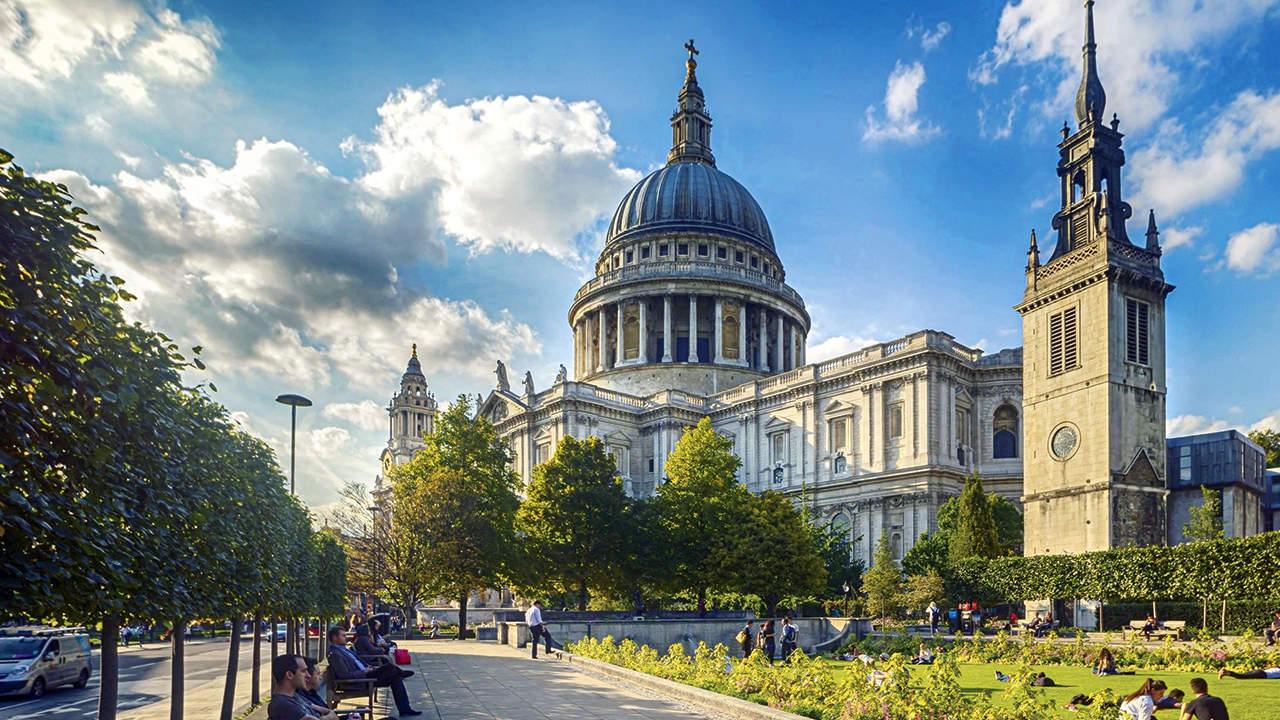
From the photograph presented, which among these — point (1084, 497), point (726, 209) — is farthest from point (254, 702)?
point (726, 209)

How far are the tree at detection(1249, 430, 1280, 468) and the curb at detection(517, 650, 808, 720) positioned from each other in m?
72.4

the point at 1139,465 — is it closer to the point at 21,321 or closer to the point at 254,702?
the point at 254,702

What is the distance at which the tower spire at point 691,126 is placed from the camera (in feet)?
332

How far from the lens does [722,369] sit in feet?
276

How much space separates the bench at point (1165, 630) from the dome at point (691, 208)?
61.7 metres

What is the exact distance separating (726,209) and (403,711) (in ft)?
269

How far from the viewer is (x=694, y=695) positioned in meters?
16.2

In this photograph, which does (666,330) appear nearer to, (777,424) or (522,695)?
(777,424)

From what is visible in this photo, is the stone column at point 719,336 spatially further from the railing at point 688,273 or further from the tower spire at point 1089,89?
the tower spire at point 1089,89

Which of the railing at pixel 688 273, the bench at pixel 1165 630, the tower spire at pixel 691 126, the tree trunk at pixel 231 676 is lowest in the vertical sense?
the bench at pixel 1165 630

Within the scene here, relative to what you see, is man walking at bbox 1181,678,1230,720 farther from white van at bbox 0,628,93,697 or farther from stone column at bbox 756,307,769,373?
stone column at bbox 756,307,769,373

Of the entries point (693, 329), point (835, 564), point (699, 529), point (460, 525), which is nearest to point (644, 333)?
point (693, 329)

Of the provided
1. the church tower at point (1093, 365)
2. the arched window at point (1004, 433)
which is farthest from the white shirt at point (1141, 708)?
the arched window at point (1004, 433)

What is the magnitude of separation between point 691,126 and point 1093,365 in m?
67.0
